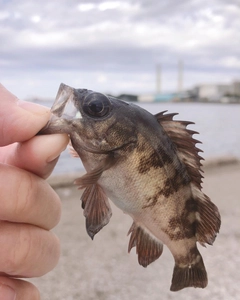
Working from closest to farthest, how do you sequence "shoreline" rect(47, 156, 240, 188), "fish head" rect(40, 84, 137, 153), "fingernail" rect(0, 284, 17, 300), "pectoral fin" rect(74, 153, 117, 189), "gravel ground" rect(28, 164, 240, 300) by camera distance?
"pectoral fin" rect(74, 153, 117, 189) < "fish head" rect(40, 84, 137, 153) < "fingernail" rect(0, 284, 17, 300) < "gravel ground" rect(28, 164, 240, 300) < "shoreline" rect(47, 156, 240, 188)

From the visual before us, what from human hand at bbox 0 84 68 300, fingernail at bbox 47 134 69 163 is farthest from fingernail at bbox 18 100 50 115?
fingernail at bbox 47 134 69 163

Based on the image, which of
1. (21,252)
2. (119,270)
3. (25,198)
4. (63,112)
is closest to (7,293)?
(21,252)

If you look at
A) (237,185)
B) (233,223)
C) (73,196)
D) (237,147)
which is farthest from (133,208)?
(237,147)

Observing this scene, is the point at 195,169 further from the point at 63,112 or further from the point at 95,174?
the point at 63,112

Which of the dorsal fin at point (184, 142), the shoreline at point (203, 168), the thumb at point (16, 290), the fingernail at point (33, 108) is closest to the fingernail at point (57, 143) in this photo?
the fingernail at point (33, 108)

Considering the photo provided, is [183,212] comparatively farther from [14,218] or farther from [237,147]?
[237,147]

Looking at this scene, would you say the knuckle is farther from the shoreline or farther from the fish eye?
the shoreline
